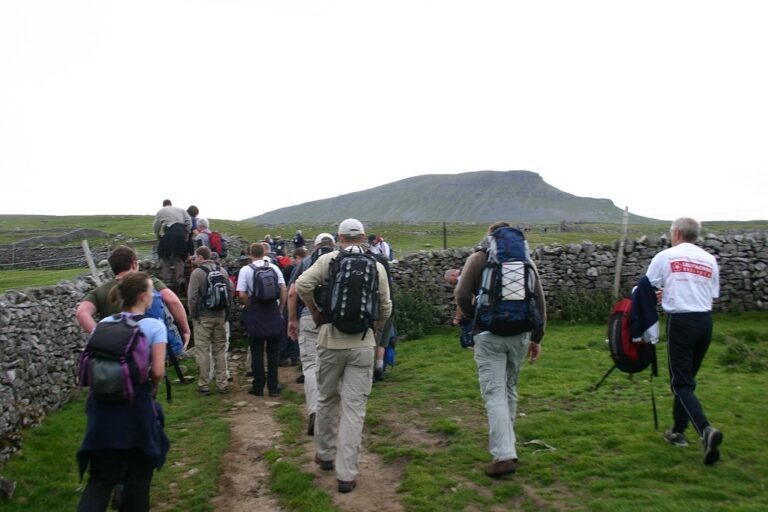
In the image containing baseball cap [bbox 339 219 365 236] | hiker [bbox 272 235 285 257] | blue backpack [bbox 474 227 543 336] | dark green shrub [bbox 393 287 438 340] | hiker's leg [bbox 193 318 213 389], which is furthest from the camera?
hiker [bbox 272 235 285 257]

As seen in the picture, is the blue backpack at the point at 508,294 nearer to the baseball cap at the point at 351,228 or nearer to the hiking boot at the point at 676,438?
the baseball cap at the point at 351,228

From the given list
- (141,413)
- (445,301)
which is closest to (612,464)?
(141,413)

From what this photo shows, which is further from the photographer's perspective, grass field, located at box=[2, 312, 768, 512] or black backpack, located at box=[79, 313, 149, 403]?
grass field, located at box=[2, 312, 768, 512]

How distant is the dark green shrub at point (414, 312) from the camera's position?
15414 mm

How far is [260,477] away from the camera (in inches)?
259

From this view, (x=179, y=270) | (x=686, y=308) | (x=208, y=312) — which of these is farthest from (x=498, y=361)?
(x=179, y=270)

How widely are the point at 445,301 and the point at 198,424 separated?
9.07 m

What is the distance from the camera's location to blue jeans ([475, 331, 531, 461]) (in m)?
6.10

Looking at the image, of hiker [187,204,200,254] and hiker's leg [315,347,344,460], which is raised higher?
hiker [187,204,200,254]

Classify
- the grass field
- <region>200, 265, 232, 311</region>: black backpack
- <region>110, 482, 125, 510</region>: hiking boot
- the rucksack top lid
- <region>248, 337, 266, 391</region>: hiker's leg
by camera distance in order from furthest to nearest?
1. <region>200, 265, 232, 311</region>: black backpack
2. <region>248, 337, 266, 391</region>: hiker's leg
3. the rucksack top lid
4. the grass field
5. <region>110, 482, 125, 510</region>: hiking boot

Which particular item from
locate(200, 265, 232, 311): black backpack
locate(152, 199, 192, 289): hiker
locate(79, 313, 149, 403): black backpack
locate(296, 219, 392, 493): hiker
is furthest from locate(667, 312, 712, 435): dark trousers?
locate(152, 199, 192, 289): hiker

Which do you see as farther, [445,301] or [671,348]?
[445,301]

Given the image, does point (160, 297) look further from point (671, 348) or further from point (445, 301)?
point (445, 301)

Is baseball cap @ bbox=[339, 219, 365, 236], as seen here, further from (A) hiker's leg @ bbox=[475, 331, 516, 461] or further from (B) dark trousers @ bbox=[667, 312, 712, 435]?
(B) dark trousers @ bbox=[667, 312, 712, 435]
